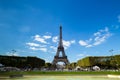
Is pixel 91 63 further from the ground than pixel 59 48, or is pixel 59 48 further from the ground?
pixel 59 48

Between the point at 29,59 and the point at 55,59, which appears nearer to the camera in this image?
the point at 29,59

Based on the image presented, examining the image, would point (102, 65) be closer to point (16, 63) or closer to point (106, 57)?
point (106, 57)

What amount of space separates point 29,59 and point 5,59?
9.19 meters

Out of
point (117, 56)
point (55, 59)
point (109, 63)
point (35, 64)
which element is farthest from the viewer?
point (55, 59)

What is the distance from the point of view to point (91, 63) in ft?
211

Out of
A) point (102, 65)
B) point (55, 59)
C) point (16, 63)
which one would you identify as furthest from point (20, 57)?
point (102, 65)

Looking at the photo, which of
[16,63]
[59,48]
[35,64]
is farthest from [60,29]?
[16,63]

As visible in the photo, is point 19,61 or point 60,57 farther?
point 60,57

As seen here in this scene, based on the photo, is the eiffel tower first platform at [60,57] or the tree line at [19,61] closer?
the tree line at [19,61]

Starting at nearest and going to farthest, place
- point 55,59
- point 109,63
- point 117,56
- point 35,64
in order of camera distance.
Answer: point 117,56, point 109,63, point 35,64, point 55,59

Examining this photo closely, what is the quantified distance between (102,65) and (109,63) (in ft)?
13.1

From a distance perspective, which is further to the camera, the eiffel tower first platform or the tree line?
the eiffel tower first platform

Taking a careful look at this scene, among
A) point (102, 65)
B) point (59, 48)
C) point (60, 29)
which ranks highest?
point (60, 29)

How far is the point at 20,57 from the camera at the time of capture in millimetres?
63344
